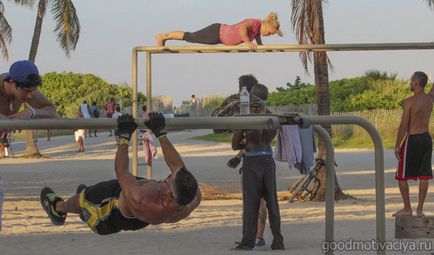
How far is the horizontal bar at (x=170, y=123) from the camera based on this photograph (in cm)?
452

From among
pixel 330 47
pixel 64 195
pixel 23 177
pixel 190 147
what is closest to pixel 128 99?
pixel 190 147

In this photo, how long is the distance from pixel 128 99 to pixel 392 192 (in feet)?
137

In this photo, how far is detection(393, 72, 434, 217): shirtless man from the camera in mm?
8953

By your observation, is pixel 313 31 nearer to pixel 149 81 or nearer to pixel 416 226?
pixel 149 81

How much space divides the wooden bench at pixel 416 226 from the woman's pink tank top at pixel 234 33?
431 centimetres

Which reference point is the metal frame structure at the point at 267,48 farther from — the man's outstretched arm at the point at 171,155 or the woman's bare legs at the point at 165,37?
the man's outstretched arm at the point at 171,155

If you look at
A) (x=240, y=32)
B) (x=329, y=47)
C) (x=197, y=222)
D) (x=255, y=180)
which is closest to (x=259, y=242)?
(x=255, y=180)

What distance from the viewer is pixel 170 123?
4586mm

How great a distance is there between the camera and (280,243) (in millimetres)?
7824

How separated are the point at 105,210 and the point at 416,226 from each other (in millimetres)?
3015

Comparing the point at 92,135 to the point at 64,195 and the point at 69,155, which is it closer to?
the point at 69,155

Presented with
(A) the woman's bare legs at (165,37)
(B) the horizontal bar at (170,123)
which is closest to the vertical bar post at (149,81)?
(A) the woman's bare legs at (165,37)

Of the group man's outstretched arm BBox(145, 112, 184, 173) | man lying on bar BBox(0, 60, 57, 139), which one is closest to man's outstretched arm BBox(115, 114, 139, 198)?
man's outstretched arm BBox(145, 112, 184, 173)

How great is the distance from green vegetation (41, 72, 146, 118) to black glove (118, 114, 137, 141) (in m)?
47.6
